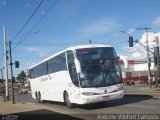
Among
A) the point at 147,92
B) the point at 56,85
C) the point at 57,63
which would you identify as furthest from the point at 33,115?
the point at 147,92

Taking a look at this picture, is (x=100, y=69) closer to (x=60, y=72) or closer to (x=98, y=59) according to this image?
(x=98, y=59)

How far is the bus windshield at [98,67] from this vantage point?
2158 centimetres

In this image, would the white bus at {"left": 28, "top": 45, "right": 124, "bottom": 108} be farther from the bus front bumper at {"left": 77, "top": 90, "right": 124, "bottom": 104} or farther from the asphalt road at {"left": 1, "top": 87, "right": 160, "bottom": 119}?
the asphalt road at {"left": 1, "top": 87, "right": 160, "bottom": 119}

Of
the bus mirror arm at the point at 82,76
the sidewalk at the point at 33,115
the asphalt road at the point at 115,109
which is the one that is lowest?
the sidewalk at the point at 33,115

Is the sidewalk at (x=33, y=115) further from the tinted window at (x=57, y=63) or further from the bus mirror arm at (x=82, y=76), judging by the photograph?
the tinted window at (x=57, y=63)

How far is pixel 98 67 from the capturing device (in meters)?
21.8

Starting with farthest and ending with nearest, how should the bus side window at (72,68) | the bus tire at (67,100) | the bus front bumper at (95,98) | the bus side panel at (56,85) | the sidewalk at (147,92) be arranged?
the sidewalk at (147,92) < the bus side panel at (56,85) < the bus tire at (67,100) < the bus side window at (72,68) < the bus front bumper at (95,98)

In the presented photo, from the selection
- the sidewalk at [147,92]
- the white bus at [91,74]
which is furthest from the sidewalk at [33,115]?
the sidewalk at [147,92]

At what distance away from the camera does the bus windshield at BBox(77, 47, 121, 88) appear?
70.8 feet

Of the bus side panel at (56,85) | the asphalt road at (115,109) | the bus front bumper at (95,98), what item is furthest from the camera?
the bus side panel at (56,85)

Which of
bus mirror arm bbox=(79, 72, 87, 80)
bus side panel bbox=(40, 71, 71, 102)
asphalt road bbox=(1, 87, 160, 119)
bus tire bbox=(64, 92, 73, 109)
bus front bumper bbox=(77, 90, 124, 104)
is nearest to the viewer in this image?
asphalt road bbox=(1, 87, 160, 119)

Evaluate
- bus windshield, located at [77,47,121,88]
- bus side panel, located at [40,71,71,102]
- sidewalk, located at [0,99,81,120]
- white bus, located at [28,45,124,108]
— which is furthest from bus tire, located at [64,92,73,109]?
bus windshield, located at [77,47,121,88]

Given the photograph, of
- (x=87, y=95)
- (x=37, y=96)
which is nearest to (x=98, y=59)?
(x=87, y=95)

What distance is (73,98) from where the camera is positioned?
22.8 metres
